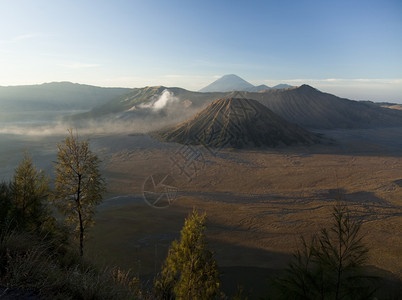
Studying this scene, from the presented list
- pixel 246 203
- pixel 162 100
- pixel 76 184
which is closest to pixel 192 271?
pixel 76 184

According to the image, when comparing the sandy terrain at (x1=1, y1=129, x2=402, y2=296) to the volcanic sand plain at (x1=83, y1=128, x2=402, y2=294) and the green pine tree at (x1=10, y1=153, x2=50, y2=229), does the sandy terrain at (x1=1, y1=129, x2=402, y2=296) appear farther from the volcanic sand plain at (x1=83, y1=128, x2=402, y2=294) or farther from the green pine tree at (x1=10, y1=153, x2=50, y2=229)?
the green pine tree at (x1=10, y1=153, x2=50, y2=229)

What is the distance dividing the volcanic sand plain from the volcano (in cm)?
641

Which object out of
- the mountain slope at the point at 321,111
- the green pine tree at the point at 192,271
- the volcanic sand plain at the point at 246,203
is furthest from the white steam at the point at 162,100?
the green pine tree at the point at 192,271

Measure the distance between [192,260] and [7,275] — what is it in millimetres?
4959

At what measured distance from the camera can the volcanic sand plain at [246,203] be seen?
13.7m

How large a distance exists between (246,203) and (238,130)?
33294mm

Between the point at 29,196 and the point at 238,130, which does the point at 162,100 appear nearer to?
the point at 238,130

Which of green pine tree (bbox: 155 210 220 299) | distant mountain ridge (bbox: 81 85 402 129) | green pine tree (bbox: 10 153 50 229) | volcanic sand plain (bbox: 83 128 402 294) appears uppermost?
distant mountain ridge (bbox: 81 85 402 129)

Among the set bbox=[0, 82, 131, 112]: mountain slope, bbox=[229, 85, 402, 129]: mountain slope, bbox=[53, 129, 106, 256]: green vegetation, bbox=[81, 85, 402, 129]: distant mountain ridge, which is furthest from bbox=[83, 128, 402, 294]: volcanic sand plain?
bbox=[0, 82, 131, 112]: mountain slope

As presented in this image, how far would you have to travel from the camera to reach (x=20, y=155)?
133 ft

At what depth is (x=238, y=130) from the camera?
2116 inches

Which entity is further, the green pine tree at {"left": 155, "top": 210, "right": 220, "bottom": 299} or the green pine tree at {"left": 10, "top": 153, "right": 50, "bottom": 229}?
the green pine tree at {"left": 10, "top": 153, "right": 50, "bottom": 229}

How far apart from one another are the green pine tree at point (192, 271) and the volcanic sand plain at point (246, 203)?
2503 mm

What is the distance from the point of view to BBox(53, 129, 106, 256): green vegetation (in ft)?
35.3
